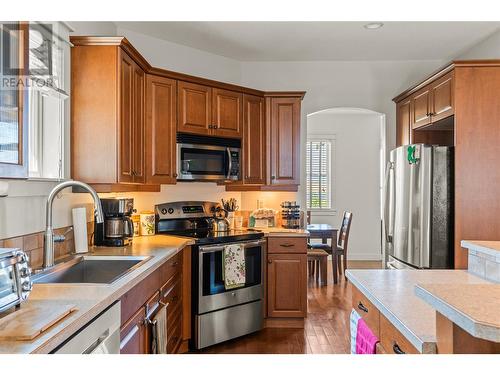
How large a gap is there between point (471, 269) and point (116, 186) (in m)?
2.33

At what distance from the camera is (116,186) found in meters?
3.24

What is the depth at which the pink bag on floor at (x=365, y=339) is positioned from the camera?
1.79 meters

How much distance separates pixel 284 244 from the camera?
4160 mm

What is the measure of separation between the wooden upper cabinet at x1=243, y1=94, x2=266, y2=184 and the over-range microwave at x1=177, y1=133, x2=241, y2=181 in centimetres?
11

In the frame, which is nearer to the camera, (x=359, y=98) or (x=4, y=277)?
(x=4, y=277)

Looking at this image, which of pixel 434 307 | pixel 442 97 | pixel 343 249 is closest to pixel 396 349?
pixel 434 307

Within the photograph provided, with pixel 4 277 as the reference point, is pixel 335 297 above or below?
below

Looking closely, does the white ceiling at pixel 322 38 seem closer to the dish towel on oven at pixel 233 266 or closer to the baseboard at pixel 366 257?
the dish towel on oven at pixel 233 266

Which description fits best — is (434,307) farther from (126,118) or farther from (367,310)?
(126,118)

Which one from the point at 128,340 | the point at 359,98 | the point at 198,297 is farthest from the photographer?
the point at 359,98

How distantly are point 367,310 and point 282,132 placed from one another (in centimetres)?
284

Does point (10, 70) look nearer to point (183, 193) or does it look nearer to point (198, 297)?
point (198, 297)

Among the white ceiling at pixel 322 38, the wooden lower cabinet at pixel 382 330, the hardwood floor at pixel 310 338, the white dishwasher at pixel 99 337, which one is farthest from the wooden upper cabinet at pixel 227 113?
the white dishwasher at pixel 99 337

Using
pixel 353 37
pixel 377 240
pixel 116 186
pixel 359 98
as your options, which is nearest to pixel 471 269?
pixel 116 186
